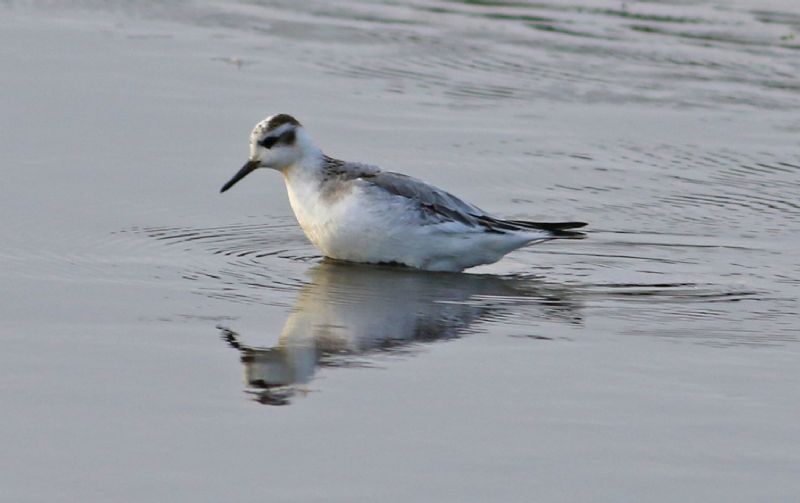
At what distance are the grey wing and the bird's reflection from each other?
0.35 metres

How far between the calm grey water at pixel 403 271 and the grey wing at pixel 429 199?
0.35 m

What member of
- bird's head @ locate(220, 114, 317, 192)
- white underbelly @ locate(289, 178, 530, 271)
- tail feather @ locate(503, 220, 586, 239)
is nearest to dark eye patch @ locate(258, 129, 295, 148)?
bird's head @ locate(220, 114, 317, 192)

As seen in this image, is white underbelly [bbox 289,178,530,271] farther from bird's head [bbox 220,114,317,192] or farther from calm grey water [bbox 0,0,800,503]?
bird's head [bbox 220,114,317,192]

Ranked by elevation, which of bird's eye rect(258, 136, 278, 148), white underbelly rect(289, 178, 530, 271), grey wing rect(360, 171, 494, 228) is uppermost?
bird's eye rect(258, 136, 278, 148)

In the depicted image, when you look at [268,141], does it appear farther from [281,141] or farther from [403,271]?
[403,271]

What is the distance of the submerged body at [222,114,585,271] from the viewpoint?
966 centimetres

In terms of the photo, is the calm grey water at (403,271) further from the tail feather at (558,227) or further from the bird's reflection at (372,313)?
the tail feather at (558,227)

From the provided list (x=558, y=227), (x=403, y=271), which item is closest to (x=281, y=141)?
(x=403, y=271)

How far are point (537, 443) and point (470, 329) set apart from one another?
6.38 feet

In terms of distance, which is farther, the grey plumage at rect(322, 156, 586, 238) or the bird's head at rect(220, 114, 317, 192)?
the bird's head at rect(220, 114, 317, 192)

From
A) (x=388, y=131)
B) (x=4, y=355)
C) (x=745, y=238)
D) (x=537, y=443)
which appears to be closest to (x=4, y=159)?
(x=388, y=131)

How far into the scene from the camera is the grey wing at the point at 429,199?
9781mm

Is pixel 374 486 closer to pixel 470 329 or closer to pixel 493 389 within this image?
pixel 493 389

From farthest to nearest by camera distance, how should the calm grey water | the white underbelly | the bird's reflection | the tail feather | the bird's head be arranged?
the bird's head
the tail feather
the white underbelly
the bird's reflection
the calm grey water
